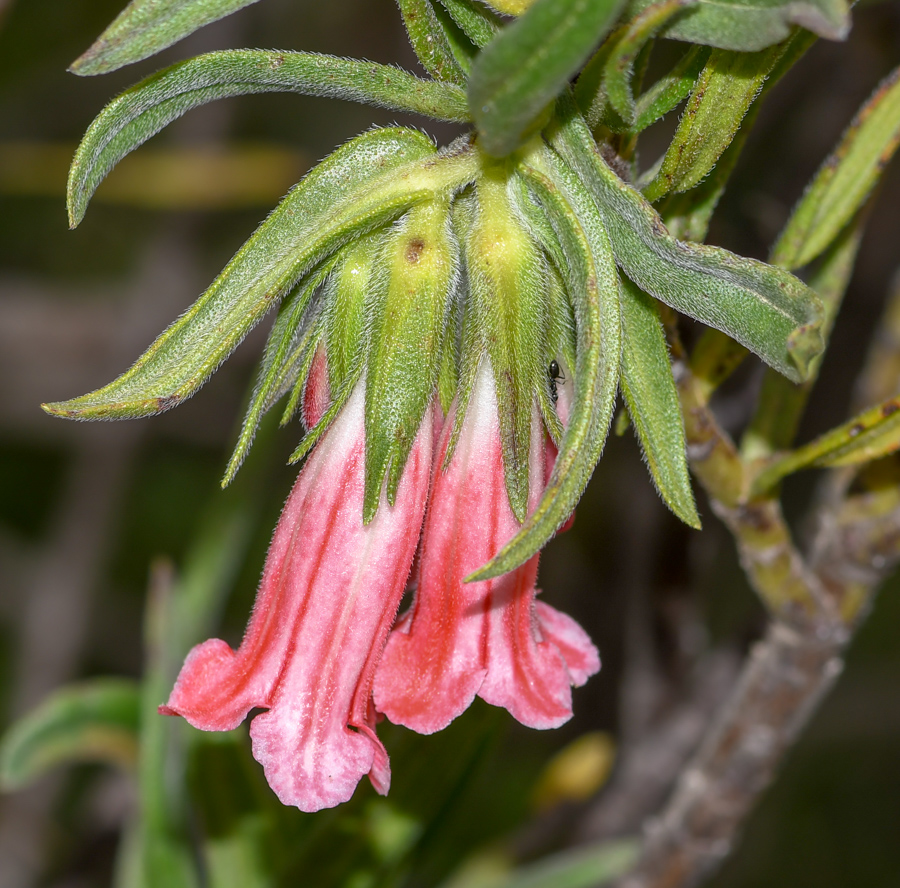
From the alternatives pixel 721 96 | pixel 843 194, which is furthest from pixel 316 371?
pixel 843 194

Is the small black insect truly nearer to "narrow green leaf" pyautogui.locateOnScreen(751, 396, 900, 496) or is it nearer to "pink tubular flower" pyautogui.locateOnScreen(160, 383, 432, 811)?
"pink tubular flower" pyautogui.locateOnScreen(160, 383, 432, 811)

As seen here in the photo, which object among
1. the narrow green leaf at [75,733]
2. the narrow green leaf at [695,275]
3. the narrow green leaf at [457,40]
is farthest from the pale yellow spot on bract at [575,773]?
the narrow green leaf at [457,40]

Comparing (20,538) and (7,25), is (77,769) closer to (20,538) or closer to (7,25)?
(20,538)

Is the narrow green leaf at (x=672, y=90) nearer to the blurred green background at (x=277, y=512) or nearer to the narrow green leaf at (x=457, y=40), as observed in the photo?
the narrow green leaf at (x=457, y=40)

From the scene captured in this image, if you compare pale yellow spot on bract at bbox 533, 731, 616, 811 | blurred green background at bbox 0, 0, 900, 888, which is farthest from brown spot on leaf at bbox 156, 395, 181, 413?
pale yellow spot on bract at bbox 533, 731, 616, 811

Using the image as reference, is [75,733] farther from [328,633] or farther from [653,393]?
[653,393]

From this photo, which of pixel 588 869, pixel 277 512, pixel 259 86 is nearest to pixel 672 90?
pixel 259 86
